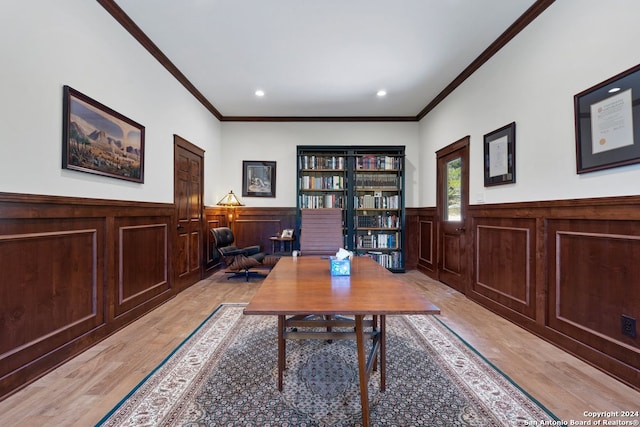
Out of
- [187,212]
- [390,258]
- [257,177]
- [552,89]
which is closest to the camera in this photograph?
[552,89]

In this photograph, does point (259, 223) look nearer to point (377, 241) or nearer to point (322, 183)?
point (322, 183)

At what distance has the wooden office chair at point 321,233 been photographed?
3.04m

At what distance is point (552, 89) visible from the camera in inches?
94.1

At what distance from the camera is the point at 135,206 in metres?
2.87

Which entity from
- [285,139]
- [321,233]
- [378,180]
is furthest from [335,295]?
[285,139]

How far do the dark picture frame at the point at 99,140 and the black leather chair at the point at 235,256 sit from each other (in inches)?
65.7

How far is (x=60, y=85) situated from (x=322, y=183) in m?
3.73

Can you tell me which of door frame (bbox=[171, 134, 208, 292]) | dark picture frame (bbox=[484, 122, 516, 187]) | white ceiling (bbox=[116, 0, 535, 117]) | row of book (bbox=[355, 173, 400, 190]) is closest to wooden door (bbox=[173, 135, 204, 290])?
door frame (bbox=[171, 134, 208, 292])

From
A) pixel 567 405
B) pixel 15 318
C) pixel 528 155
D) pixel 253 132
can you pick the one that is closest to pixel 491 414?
pixel 567 405

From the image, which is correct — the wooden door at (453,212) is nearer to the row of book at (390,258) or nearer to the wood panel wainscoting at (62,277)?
the row of book at (390,258)

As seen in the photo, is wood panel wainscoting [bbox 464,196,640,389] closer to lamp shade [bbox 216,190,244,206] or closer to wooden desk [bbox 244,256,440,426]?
wooden desk [bbox 244,256,440,426]

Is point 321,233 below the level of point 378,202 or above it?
below

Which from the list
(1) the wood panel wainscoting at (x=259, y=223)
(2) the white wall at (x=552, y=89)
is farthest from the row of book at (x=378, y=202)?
(2) the white wall at (x=552, y=89)

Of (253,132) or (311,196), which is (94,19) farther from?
(311,196)
